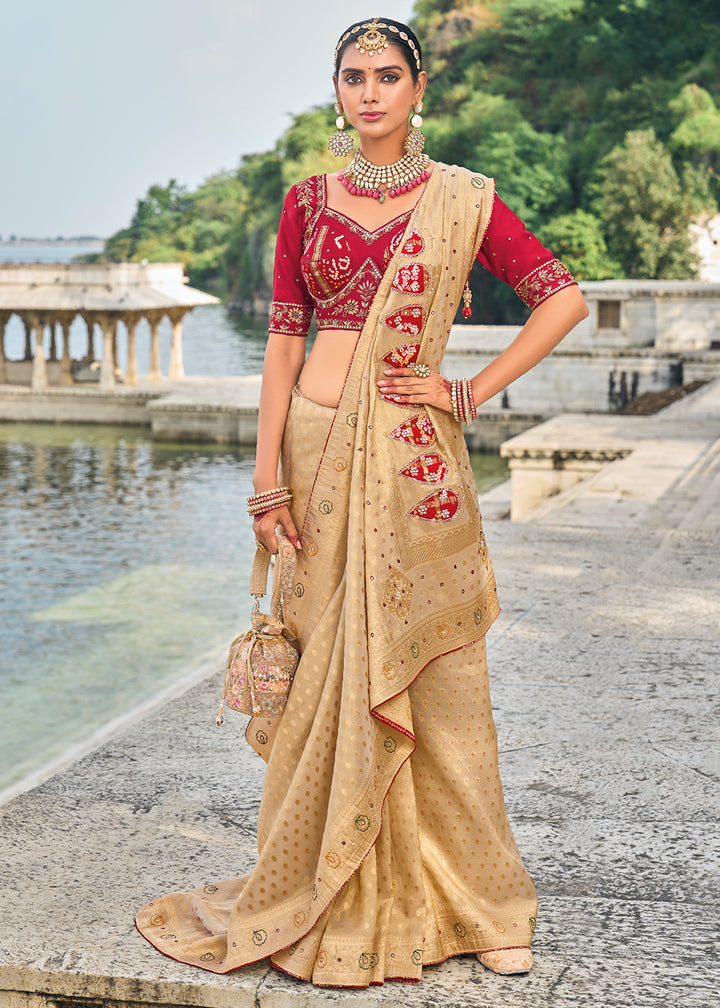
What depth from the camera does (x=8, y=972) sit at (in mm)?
2227

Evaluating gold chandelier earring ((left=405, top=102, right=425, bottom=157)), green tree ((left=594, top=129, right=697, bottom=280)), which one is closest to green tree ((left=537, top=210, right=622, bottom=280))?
green tree ((left=594, top=129, right=697, bottom=280))

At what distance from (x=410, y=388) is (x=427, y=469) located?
0.15m

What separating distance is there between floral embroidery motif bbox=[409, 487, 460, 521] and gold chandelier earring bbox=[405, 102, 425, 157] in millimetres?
608

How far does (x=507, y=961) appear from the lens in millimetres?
2176

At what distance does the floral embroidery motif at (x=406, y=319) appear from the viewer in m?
2.18

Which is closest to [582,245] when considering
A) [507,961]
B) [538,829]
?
[538,829]

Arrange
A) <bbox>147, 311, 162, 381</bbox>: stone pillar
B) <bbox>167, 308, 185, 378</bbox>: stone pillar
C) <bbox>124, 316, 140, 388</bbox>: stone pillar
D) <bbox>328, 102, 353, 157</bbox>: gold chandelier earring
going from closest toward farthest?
<bbox>328, 102, 353, 157</bbox>: gold chandelier earring
<bbox>147, 311, 162, 381</bbox>: stone pillar
<bbox>124, 316, 140, 388</bbox>: stone pillar
<bbox>167, 308, 185, 378</bbox>: stone pillar

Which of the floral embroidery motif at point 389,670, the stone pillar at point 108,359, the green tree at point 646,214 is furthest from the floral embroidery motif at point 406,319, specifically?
the green tree at point 646,214

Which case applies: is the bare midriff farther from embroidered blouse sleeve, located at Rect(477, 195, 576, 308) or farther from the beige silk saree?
embroidered blouse sleeve, located at Rect(477, 195, 576, 308)

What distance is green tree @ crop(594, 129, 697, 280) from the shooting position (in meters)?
28.8

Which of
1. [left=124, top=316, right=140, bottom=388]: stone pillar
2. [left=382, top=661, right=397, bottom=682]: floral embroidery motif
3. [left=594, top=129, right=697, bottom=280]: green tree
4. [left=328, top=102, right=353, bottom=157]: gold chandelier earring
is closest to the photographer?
[left=382, top=661, right=397, bottom=682]: floral embroidery motif

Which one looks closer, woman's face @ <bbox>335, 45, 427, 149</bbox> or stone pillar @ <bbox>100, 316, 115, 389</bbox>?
woman's face @ <bbox>335, 45, 427, 149</bbox>

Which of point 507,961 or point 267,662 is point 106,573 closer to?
point 267,662

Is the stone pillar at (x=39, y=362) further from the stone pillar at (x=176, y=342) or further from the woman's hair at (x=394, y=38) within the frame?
the woman's hair at (x=394, y=38)
